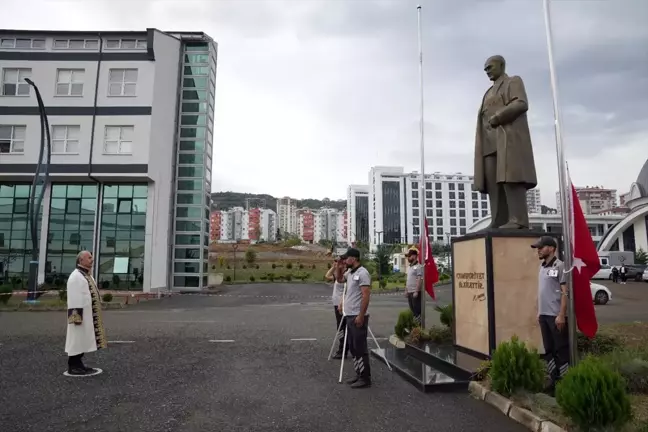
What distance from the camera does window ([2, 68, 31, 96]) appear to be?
27.2 metres

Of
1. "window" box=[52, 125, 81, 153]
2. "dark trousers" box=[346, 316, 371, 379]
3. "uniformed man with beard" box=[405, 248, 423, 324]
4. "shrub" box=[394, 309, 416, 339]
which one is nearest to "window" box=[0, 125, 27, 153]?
"window" box=[52, 125, 81, 153]

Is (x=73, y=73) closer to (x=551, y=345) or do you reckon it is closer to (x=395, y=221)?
(x=551, y=345)

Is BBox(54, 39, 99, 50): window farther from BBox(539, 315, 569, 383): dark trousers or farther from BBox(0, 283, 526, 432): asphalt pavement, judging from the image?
BBox(539, 315, 569, 383): dark trousers

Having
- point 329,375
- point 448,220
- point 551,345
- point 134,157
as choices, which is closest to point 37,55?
point 134,157

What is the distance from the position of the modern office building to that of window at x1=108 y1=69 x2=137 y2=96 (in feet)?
0.19

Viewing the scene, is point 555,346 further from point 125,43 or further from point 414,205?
point 414,205

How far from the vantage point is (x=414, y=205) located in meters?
133

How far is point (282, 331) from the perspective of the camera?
38.4ft

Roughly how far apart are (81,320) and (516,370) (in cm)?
607

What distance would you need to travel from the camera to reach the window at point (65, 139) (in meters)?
26.7

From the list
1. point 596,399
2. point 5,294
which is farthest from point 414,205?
point 596,399

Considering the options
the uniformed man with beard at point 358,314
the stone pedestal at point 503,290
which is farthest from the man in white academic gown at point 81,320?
the stone pedestal at point 503,290

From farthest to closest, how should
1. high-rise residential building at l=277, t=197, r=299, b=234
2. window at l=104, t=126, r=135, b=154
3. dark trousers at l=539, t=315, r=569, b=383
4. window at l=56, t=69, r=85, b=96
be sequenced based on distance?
high-rise residential building at l=277, t=197, r=299, b=234, window at l=56, t=69, r=85, b=96, window at l=104, t=126, r=135, b=154, dark trousers at l=539, t=315, r=569, b=383

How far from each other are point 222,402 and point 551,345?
397cm
